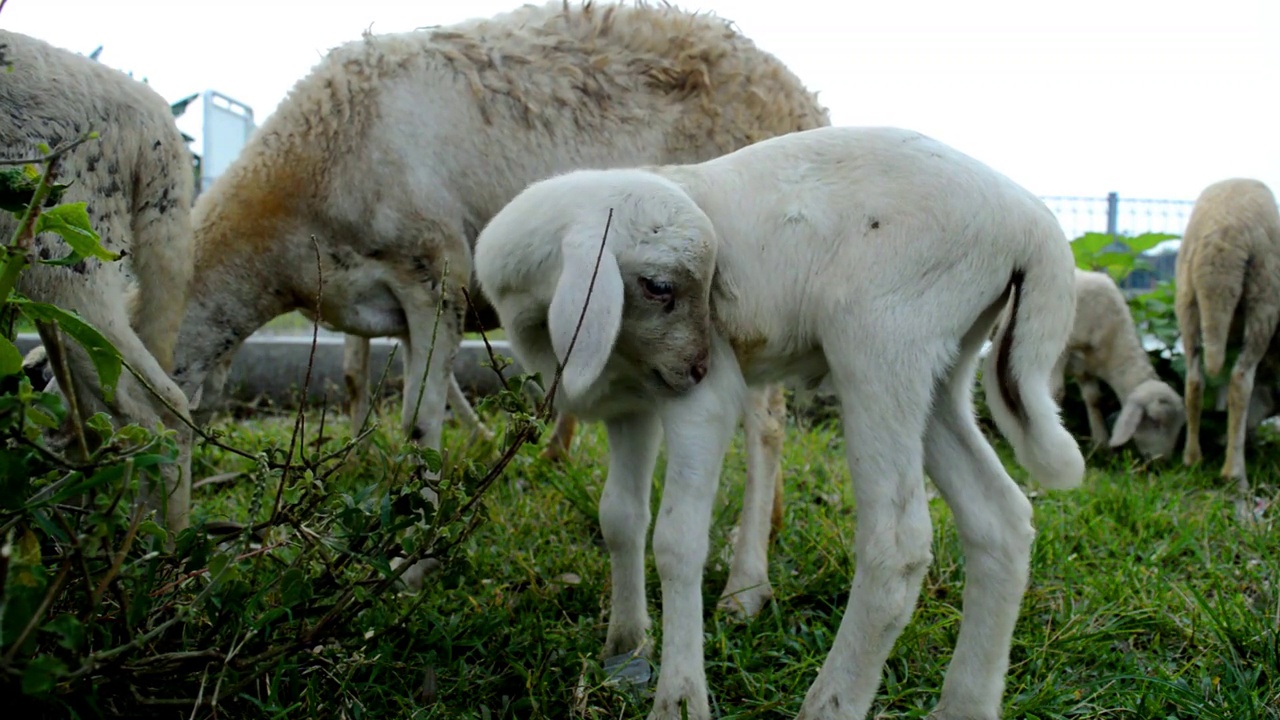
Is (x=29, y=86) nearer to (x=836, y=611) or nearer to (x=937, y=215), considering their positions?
(x=937, y=215)

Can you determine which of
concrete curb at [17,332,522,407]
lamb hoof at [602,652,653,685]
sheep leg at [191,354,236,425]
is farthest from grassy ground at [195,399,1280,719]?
concrete curb at [17,332,522,407]

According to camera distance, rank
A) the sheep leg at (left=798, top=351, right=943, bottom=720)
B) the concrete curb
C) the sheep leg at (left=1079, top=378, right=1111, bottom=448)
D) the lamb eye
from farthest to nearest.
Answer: the sheep leg at (left=1079, top=378, right=1111, bottom=448)
the concrete curb
the lamb eye
the sheep leg at (left=798, top=351, right=943, bottom=720)

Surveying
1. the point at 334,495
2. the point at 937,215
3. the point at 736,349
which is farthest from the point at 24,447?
the point at 937,215

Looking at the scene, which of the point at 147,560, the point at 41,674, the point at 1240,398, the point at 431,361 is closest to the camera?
the point at 41,674

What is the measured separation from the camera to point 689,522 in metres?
2.85

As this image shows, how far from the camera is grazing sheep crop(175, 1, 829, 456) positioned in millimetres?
4297

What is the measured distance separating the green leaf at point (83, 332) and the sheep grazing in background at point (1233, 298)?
626 cm

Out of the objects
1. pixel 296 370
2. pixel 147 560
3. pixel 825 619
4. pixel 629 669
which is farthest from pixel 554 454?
pixel 147 560

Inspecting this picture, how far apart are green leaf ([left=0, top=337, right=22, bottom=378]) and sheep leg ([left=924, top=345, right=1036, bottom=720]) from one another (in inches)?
87.7

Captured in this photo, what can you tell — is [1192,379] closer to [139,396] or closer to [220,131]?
[139,396]

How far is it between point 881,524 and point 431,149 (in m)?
2.51

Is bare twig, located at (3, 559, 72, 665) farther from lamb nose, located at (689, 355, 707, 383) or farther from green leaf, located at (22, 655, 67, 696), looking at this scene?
lamb nose, located at (689, 355, 707, 383)

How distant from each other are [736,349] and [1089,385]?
222 inches

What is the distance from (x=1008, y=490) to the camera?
299 cm
